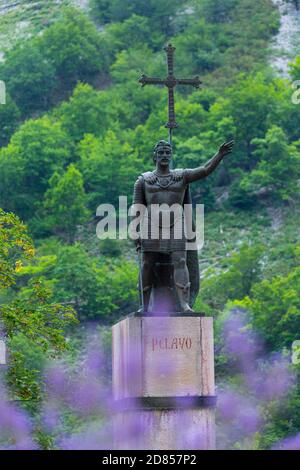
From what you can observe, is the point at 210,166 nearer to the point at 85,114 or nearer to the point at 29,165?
the point at 29,165

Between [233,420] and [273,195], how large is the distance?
7632 centimetres

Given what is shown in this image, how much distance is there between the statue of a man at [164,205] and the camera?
30.8 meters

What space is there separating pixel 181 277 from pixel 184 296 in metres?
0.34

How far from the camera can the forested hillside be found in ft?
297

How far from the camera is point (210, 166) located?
30750mm

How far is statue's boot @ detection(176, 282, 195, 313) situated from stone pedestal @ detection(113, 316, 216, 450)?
1.45ft

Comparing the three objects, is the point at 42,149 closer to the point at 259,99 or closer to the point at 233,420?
the point at 259,99

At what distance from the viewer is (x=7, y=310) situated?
33.2 m

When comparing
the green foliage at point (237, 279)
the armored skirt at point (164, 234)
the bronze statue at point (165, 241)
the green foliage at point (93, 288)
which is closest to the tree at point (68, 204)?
the green foliage at point (93, 288)

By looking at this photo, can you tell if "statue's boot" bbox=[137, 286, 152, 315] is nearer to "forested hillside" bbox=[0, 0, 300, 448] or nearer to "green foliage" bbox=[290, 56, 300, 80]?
"forested hillside" bbox=[0, 0, 300, 448]

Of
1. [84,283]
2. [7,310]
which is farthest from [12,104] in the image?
[7,310]

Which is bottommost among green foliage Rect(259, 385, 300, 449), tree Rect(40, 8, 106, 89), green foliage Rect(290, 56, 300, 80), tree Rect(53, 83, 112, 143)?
green foliage Rect(259, 385, 300, 449)

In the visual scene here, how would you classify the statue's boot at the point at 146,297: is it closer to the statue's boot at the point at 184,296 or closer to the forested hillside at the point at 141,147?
the statue's boot at the point at 184,296

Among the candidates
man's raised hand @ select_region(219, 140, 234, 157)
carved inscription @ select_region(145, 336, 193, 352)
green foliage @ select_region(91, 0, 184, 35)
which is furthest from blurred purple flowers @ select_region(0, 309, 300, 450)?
green foliage @ select_region(91, 0, 184, 35)
